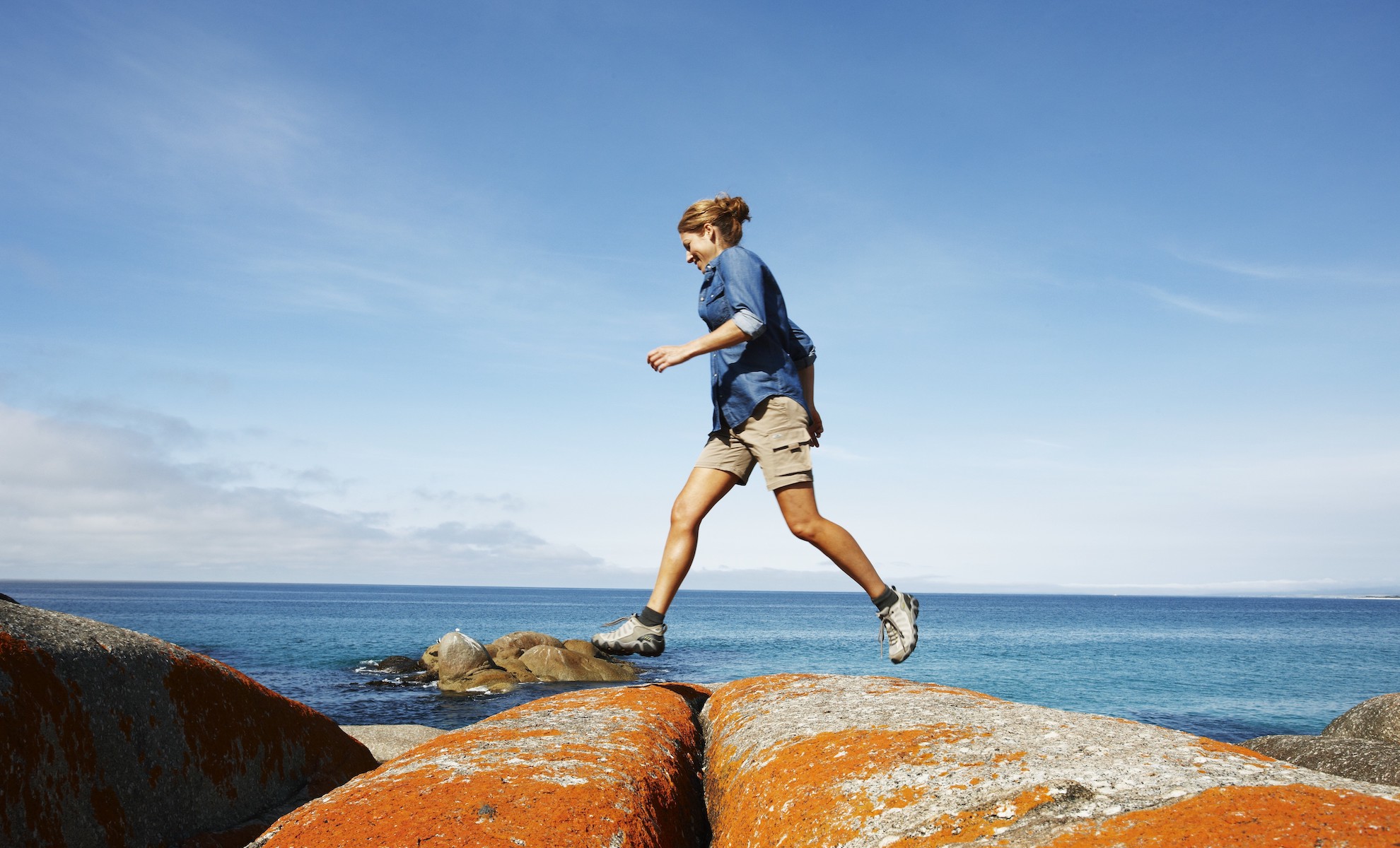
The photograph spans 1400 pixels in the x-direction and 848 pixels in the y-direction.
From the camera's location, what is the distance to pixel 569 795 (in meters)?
2.18

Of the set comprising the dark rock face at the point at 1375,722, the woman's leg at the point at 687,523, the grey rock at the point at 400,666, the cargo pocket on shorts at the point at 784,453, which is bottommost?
the grey rock at the point at 400,666

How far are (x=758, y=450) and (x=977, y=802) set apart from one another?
2.56 meters

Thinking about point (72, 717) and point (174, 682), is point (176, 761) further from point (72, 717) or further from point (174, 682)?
point (72, 717)

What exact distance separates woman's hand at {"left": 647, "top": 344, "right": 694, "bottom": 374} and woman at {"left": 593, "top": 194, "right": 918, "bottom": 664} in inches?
0.7

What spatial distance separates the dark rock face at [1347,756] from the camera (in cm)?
762

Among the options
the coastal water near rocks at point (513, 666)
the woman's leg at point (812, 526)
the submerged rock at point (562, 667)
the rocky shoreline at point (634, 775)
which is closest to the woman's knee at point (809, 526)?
the woman's leg at point (812, 526)

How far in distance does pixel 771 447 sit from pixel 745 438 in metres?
0.16

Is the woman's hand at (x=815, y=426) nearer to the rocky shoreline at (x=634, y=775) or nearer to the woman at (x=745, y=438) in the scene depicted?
the woman at (x=745, y=438)

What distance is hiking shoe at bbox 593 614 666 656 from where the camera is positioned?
432 cm

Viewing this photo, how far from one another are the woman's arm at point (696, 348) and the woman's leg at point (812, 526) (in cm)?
82

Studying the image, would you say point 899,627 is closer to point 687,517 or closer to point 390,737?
point 687,517

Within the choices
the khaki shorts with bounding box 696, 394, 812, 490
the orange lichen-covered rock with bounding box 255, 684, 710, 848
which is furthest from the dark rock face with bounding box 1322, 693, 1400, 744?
the orange lichen-covered rock with bounding box 255, 684, 710, 848

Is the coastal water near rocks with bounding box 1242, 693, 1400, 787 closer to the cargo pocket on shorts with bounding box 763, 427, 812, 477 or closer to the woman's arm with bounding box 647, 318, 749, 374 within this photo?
the cargo pocket on shorts with bounding box 763, 427, 812, 477

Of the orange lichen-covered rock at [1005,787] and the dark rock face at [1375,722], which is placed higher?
the orange lichen-covered rock at [1005,787]
